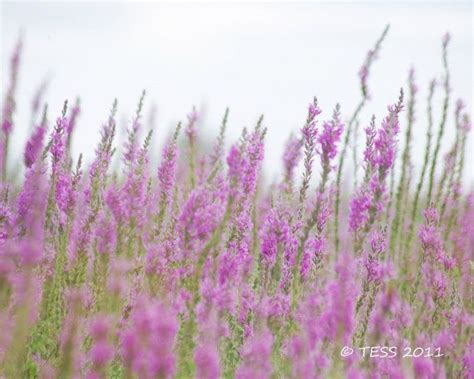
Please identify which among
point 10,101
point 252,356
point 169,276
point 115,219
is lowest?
point 252,356

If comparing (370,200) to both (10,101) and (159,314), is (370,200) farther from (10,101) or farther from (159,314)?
(10,101)

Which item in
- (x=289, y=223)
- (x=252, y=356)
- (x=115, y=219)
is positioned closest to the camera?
(x=252, y=356)

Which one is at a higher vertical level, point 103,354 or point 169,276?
point 169,276

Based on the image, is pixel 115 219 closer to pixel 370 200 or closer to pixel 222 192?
pixel 222 192

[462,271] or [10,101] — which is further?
[462,271]

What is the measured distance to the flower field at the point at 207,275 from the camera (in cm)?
Answer: 233

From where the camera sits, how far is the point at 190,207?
2.33 metres

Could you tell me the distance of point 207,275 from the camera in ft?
8.78

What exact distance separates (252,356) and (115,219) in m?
0.72

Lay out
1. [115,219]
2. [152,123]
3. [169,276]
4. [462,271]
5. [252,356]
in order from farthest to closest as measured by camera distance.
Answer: [152,123] < [462,271] < [169,276] < [115,219] < [252,356]

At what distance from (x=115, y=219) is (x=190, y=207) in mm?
394

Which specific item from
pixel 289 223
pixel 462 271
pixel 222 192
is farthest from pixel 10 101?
pixel 462 271

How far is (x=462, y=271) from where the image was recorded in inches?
162

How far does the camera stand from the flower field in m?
2.33
